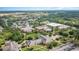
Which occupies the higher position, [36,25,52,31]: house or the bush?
[36,25,52,31]: house

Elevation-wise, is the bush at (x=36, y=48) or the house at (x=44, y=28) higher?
the house at (x=44, y=28)

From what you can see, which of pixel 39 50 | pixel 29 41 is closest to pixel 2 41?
pixel 29 41

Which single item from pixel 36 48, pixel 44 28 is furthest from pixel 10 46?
pixel 44 28

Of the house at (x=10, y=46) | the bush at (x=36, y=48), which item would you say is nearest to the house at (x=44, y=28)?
the bush at (x=36, y=48)

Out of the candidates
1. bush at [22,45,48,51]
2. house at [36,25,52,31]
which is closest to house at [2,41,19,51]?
bush at [22,45,48,51]

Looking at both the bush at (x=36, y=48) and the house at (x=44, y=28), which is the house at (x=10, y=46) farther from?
the house at (x=44, y=28)

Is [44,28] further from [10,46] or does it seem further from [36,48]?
[10,46]

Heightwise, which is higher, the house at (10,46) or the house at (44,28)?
the house at (44,28)

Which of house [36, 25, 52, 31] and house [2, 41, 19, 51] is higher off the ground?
house [36, 25, 52, 31]

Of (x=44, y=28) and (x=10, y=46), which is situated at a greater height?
(x=44, y=28)

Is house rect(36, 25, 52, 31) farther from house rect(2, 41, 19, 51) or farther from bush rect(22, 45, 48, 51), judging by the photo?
house rect(2, 41, 19, 51)
